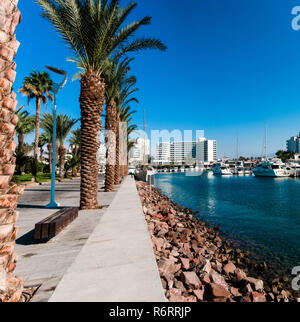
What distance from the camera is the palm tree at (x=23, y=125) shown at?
1237 inches

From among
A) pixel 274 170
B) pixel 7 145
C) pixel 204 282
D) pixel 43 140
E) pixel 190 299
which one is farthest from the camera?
pixel 274 170

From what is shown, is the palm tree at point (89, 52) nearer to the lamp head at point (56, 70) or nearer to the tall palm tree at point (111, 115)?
the lamp head at point (56, 70)

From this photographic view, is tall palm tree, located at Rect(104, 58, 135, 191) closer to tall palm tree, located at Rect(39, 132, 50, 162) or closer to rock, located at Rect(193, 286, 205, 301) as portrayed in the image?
rock, located at Rect(193, 286, 205, 301)

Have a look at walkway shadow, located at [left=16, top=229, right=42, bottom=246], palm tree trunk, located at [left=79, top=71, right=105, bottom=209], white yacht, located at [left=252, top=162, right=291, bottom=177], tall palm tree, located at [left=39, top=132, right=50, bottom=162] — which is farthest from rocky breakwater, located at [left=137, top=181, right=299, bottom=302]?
white yacht, located at [left=252, top=162, right=291, bottom=177]

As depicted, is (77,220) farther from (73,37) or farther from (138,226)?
(73,37)

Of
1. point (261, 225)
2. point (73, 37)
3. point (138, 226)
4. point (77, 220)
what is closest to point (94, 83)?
point (73, 37)

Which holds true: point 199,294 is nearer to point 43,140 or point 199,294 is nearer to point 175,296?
point 175,296

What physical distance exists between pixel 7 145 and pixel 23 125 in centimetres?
3724

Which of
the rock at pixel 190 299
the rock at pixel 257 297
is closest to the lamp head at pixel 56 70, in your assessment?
the rock at pixel 190 299

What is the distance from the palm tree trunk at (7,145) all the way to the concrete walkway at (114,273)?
77cm

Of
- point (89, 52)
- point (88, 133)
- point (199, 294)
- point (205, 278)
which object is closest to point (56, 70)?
point (89, 52)

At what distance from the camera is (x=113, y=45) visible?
9.52 m

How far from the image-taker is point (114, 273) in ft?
9.55
